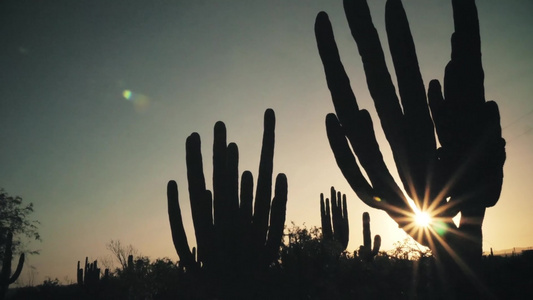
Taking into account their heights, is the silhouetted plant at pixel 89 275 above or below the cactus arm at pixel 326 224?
below

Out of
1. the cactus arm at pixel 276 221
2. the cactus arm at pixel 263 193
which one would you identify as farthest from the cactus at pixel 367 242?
the cactus arm at pixel 263 193

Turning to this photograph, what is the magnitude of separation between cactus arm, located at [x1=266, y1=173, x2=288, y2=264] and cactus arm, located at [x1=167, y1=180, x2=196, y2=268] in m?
2.16

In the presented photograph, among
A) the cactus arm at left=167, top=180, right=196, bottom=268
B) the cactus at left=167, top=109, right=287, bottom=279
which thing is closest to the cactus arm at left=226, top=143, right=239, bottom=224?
the cactus at left=167, top=109, right=287, bottom=279

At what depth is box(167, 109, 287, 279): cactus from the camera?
9.16 metres

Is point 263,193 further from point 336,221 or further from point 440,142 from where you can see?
point 336,221

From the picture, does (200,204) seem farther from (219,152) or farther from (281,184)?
(281,184)

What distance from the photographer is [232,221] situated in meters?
9.37

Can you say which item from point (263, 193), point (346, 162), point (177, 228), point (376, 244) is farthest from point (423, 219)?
point (376, 244)

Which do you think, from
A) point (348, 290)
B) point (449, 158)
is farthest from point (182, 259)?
point (449, 158)

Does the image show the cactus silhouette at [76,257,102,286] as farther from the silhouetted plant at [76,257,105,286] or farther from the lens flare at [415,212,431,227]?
the lens flare at [415,212,431,227]

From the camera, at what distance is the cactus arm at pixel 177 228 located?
372 inches

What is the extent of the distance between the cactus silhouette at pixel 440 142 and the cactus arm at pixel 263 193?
3839 mm

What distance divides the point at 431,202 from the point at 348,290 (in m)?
6.80

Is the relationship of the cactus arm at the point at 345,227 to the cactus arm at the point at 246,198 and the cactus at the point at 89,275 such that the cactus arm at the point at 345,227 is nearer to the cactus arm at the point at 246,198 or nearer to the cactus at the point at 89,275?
the cactus arm at the point at 246,198
